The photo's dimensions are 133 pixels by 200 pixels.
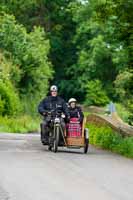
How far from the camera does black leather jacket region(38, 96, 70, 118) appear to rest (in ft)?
69.4

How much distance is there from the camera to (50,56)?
291 ft

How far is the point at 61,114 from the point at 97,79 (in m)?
59.2

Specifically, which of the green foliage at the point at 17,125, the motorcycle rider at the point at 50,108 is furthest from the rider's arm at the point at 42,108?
the green foliage at the point at 17,125

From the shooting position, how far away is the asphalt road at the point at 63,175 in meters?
12.0

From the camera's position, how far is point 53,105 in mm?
21328

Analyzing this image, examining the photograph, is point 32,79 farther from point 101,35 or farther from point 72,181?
point 72,181

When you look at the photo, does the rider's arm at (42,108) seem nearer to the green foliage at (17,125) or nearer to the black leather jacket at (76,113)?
the black leather jacket at (76,113)

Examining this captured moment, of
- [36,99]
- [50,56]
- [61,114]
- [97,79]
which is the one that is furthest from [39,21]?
[61,114]

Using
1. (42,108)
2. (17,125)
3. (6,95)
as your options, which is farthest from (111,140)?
(6,95)

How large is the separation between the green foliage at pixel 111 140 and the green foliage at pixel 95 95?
4855cm

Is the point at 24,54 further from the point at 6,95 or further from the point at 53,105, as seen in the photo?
the point at 53,105

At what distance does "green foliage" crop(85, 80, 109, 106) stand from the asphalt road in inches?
2172

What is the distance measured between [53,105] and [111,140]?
8.25 ft

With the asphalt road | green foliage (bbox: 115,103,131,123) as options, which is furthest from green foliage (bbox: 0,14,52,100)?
the asphalt road
